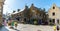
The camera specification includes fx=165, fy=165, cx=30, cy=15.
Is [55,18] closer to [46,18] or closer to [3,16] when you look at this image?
[46,18]

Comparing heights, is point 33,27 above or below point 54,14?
below

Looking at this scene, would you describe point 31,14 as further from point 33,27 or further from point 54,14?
point 54,14

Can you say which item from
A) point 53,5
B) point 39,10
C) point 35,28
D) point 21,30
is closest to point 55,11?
point 53,5

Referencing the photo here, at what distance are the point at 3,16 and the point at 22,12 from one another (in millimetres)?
318

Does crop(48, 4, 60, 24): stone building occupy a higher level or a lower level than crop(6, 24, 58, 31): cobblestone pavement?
higher

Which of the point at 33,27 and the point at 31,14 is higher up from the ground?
the point at 31,14

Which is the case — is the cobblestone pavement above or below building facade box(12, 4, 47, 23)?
below

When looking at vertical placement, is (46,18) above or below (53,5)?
below

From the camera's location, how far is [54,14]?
2.28 meters

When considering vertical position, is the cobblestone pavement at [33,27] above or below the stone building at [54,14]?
below

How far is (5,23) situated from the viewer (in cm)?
234

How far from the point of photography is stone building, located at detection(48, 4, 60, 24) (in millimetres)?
2269

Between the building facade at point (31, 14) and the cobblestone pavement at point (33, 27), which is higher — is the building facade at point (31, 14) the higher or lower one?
the higher one

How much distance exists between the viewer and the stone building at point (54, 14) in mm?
→ 2269
